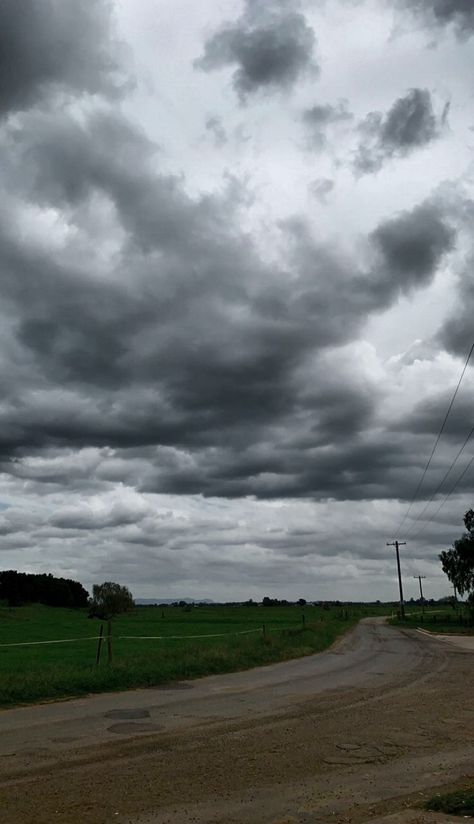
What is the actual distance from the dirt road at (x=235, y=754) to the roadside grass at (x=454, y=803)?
40 centimetres

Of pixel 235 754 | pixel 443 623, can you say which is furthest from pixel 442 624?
pixel 235 754

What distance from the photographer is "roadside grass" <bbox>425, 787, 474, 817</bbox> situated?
7.17 metres

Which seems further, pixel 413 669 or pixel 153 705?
pixel 413 669

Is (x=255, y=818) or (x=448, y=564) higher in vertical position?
(x=448, y=564)

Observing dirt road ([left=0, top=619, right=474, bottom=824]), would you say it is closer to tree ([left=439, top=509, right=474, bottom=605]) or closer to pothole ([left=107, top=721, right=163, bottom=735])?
pothole ([left=107, top=721, right=163, bottom=735])

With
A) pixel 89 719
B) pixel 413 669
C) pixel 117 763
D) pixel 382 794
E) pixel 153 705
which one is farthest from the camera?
pixel 413 669

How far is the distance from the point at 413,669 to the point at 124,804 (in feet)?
62.0

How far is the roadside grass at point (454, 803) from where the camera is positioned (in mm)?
7168

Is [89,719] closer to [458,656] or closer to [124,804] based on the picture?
[124,804]

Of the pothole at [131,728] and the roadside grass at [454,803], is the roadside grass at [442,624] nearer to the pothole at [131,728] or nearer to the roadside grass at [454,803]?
the pothole at [131,728]

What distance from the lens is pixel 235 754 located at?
34.6ft

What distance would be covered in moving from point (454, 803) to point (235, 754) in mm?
4082

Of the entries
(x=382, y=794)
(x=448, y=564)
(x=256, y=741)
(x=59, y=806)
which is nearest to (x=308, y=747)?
(x=256, y=741)

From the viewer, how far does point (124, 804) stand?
25.9 feet
